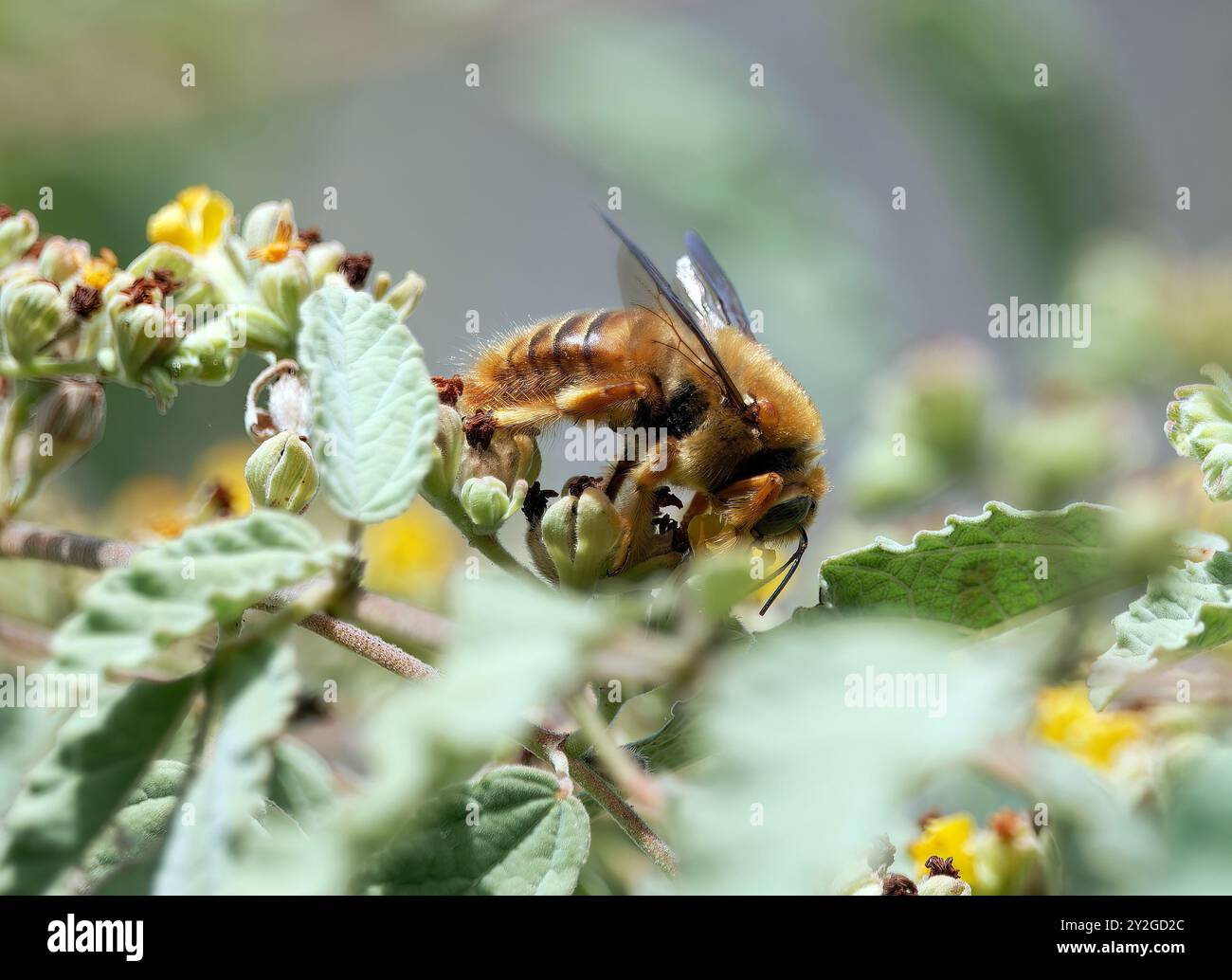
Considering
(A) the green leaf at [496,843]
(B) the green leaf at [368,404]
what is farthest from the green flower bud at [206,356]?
(A) the green leaf at [496,843]

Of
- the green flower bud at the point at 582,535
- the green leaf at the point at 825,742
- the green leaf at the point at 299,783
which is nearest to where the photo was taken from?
the green leaf at the point at 825,742

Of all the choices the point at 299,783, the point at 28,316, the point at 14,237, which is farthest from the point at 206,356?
the point at 299,783

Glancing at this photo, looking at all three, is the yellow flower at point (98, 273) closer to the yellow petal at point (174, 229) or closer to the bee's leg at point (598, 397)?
the yellow petal at point (174, 229)

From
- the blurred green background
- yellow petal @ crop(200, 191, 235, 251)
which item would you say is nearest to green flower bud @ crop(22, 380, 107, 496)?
yellow petal @ crop(200, 191, 235, 251)

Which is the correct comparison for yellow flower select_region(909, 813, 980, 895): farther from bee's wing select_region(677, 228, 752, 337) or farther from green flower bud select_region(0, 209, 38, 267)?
green flower bud select_region(0, 209, 38, 267)

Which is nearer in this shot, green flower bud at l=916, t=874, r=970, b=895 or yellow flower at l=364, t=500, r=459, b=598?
green flower bud at l=916, t=874, r=970, b=895

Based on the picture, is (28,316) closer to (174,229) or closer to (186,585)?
(174,229)

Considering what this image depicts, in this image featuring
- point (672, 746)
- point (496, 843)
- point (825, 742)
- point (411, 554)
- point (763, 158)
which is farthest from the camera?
point (763, 158)
